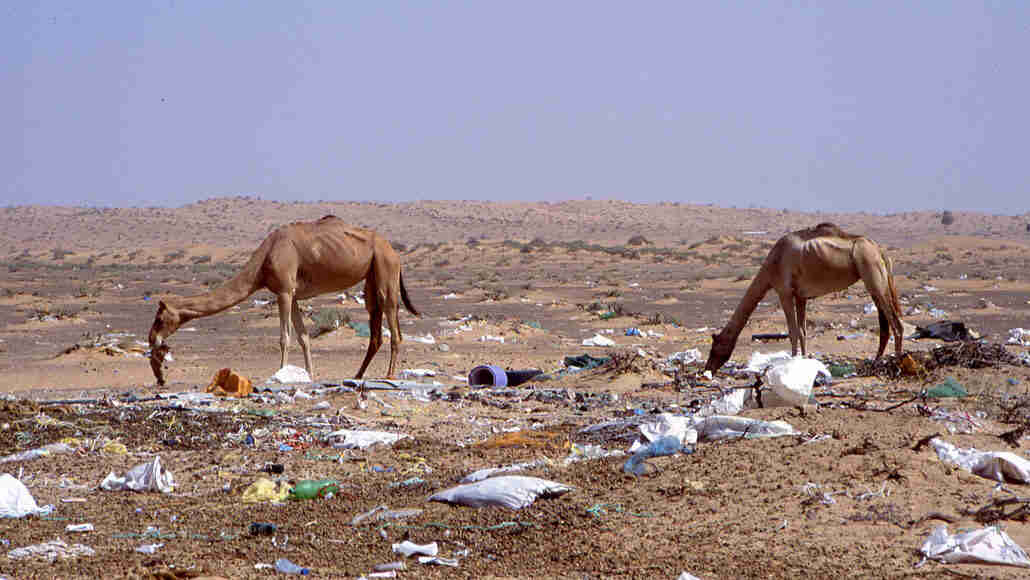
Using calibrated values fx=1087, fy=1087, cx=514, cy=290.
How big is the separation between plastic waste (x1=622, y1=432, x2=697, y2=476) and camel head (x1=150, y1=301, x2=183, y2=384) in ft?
24.4

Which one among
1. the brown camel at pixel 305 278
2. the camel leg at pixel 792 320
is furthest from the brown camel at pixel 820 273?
the brown camel at pixel 305 278

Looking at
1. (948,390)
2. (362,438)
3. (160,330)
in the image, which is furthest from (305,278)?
(948,390)

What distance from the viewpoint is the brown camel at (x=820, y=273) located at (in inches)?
585

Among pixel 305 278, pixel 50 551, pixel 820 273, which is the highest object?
pixel 820 273

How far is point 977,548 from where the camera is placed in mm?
5891

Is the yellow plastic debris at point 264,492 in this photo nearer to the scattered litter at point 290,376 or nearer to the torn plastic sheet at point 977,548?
the torn plastic sheet at point 977,548

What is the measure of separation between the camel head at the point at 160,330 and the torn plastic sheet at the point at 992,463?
9338 mm

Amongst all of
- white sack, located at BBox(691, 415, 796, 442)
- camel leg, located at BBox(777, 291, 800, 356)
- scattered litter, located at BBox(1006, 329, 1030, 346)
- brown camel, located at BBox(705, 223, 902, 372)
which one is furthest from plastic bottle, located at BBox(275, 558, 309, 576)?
scattered litter, located at BBox(1006, 329, 1030, 346)

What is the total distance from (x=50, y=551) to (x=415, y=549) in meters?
2.24

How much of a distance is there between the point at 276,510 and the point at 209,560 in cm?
135

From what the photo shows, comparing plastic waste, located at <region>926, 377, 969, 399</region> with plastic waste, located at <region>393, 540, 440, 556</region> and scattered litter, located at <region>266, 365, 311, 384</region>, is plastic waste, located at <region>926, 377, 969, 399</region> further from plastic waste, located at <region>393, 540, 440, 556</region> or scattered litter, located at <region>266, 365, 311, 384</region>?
scattered litter, located at <region>266, 365, 311, 384</region>

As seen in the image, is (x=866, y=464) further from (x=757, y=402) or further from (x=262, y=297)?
(x=262, y=297)

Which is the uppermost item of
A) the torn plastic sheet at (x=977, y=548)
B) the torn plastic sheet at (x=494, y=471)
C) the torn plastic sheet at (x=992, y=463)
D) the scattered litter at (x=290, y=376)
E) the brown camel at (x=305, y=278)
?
the brown camel at (x=305, y=278)

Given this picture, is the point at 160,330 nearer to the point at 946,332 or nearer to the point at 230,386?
the point at 230,386
